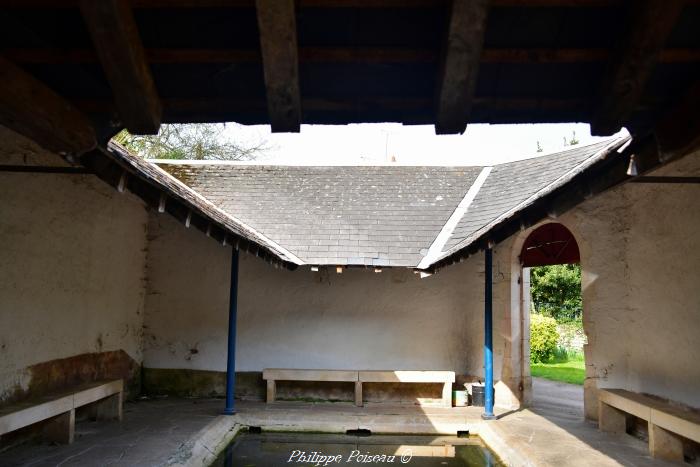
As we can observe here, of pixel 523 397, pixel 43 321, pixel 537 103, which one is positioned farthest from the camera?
pixel 523 397

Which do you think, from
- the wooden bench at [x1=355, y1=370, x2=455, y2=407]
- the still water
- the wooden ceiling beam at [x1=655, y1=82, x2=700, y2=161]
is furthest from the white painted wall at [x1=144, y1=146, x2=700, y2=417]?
the wooden ceiling beam at [x1=655, y1=82, x2=700, y2=161]

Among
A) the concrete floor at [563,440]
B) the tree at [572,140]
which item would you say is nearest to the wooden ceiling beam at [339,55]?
the concrete floor at [563,440]

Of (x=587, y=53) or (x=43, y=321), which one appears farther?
(x=43, y=321)

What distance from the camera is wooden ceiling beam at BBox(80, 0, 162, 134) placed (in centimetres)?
207

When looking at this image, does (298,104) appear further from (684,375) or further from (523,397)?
(523,397)

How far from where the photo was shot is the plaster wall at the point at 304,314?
844 cm

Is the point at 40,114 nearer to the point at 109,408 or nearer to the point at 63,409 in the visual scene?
the point at 63,409

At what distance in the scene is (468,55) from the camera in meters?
2.24

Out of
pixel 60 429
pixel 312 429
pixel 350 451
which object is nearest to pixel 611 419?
pixel 350 451

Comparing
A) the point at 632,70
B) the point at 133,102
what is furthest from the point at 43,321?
the point at 632,70

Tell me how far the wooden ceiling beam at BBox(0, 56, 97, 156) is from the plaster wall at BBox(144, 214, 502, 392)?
5946mm

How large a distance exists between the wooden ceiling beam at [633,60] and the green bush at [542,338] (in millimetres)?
12695

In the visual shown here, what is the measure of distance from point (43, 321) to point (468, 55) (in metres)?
5.42

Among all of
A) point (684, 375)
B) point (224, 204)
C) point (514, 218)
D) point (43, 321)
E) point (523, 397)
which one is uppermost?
point (224, 204)
